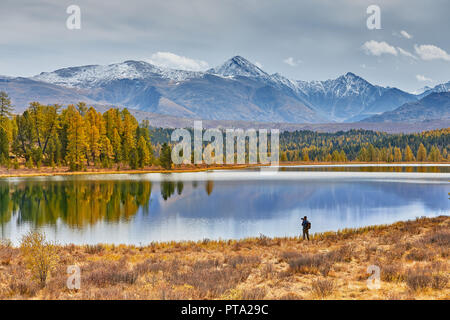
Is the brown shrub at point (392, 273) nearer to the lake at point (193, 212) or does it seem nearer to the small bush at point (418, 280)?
the small bush at point (418, 280)

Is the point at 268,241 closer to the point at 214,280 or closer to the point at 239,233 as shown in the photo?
the point at 239,233

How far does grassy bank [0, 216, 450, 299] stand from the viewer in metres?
11.7

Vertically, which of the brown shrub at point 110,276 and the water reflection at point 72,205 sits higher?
the brown shrub at point 110,276

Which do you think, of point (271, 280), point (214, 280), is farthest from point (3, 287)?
point (271, 280)

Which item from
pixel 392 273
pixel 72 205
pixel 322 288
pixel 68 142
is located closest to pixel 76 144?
pixel 68 142

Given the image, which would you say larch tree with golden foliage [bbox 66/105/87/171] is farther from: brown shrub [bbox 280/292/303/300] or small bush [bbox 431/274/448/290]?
small bush [bbox 431/274/448/290]

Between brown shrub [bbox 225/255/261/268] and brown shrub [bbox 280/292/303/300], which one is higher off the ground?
brown shrub [bbox 280/292/303/300]

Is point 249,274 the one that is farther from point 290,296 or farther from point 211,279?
point 290,296

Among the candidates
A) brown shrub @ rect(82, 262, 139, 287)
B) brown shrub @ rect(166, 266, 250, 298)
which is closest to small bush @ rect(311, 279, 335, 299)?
brown shrub @ rect(166, 266, 250, 298)

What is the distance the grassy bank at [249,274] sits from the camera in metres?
11.7

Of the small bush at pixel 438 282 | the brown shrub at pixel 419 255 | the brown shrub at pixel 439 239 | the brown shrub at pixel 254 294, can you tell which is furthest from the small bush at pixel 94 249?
the brown shrub at pixel 439 239

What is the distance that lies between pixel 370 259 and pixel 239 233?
1441 cm
